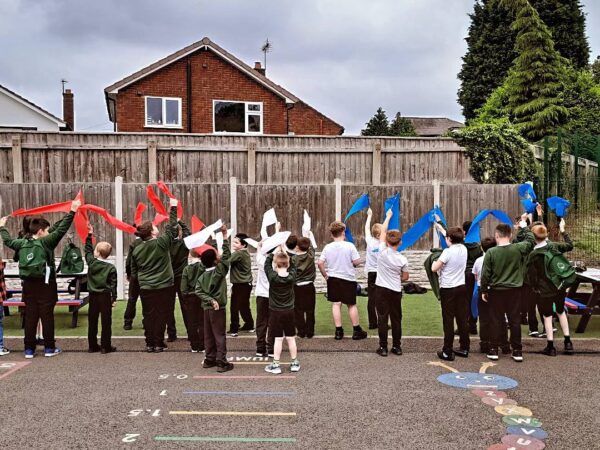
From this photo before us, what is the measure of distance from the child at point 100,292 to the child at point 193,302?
1.05 meters

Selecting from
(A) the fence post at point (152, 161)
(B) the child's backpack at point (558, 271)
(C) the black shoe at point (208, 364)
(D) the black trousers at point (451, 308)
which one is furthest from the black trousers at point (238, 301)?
(A) the fence post at point (152, 161)

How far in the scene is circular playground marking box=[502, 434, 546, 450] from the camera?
17.3ft

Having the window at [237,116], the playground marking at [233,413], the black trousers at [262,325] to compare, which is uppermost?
the window at [237,116]

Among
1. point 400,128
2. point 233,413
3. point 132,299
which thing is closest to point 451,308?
point 233,413

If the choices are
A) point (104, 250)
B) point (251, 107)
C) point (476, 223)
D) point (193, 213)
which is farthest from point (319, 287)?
point (251, 107)

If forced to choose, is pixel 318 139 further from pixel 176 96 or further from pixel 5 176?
pixel 176 96

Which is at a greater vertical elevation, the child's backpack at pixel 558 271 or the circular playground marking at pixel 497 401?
the child's backpack at pixel 558 271

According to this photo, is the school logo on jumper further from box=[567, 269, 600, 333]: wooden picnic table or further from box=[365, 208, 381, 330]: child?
box=[567, 269, 600, 333]: wooden picnic table

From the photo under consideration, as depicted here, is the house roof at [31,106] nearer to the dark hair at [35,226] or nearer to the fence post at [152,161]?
the fence post at [152,161]

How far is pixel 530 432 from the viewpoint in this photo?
5.60 metres

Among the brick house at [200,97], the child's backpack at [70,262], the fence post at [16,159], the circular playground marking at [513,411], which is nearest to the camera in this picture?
the circular playground marking at [513,411]

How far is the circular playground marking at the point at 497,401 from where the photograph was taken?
6.41 metres

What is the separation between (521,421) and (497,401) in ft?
2.00

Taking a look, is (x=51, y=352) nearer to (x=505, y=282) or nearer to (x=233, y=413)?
(x=233, y=413)
